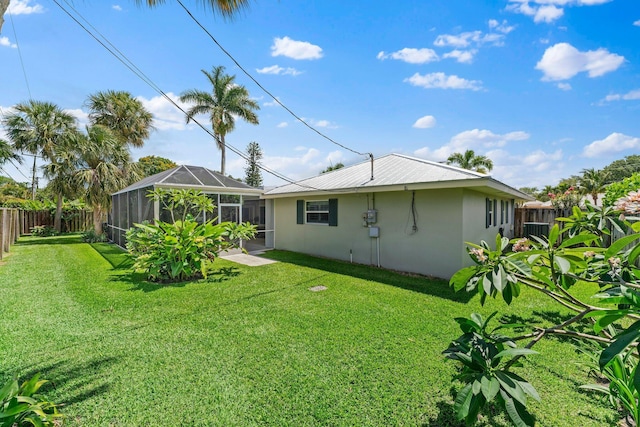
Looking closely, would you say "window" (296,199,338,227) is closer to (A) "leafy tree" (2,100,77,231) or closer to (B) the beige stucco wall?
(B) the beige stucco wall

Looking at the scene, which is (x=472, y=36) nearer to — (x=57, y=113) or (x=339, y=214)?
(x=339, y=214)

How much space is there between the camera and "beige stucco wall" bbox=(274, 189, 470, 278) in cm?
735

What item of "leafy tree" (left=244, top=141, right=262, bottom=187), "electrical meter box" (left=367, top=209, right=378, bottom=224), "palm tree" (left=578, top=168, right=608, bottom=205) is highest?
"leafy tree" (left=244, top=141, right=262, bottom=187)

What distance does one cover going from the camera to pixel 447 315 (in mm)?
4797

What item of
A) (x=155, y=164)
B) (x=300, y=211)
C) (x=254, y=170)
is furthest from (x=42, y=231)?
(x=254, y=170)

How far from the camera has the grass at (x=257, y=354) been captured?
250cm

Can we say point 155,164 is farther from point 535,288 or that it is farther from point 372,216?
point 535,288

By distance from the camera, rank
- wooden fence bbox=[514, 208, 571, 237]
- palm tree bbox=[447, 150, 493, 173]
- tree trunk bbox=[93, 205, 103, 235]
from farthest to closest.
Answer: palm tree bbox=[447, 150, 493, 173] → tree trunk bbox=[93, 205, 103, 235] → wooden fence bbox=[514, 208, 571, 237]

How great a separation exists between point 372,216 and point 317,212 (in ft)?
8.81

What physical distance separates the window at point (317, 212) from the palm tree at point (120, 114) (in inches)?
560

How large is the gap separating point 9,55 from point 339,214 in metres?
9.39

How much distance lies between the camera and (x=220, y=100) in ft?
65.3

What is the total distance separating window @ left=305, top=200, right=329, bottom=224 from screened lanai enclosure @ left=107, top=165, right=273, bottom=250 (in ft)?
7.30

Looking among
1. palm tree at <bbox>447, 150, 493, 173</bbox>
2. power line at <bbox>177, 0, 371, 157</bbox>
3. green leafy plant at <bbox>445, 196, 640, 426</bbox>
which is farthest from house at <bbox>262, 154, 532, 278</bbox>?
palm tree at <bbox>447, 150, 493, 173</bbox>
